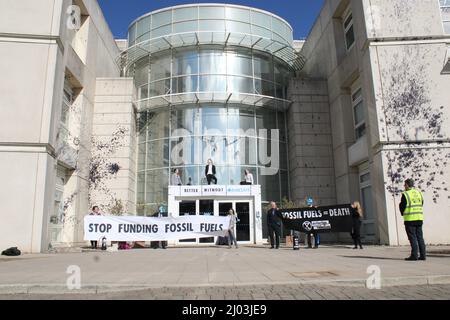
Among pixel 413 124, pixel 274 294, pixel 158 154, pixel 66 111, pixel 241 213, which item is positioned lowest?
pixel 274 294

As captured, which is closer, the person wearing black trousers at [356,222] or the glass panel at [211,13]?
the person wearing black trousers at [356,222]

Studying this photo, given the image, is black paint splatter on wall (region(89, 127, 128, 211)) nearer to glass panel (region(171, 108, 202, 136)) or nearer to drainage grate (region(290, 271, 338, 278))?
glass panel (region(171, 108, 202, 136))

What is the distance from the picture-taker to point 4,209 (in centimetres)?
1555

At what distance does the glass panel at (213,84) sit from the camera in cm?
2491

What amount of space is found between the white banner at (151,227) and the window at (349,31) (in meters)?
12.4

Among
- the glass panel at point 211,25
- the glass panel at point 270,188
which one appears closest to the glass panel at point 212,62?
the glass panel at point 211,25

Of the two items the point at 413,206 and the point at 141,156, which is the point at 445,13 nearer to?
the point at 413,206

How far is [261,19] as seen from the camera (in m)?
26.9

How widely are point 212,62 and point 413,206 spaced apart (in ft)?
58.9

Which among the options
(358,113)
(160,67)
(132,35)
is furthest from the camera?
(132,35)

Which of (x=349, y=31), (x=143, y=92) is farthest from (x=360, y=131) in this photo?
(x=143, y=92)

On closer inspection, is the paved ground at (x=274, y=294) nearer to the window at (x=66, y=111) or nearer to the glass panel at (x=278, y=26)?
the window at (x=66, y=111)

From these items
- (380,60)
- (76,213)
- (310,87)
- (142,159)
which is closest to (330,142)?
(310,87)
